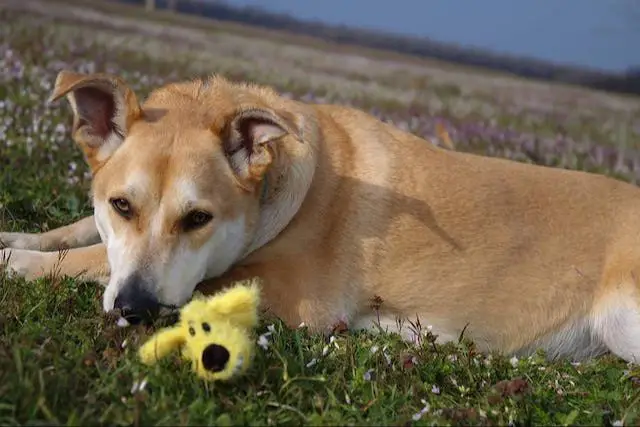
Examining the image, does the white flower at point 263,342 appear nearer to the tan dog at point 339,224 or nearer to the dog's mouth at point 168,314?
the dog's mouth at point 168,314

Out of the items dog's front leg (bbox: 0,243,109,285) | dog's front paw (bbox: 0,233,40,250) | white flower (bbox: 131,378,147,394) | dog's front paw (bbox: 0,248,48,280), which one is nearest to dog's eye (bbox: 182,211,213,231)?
dog's front leg (bbox: 0,243,109,285)

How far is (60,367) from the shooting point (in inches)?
132

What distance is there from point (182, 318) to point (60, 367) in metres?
0.60

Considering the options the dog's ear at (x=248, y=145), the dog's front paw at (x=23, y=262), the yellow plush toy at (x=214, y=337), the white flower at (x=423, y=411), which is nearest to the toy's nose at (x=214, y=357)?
the yellow plush toy at (x=214, y=337)

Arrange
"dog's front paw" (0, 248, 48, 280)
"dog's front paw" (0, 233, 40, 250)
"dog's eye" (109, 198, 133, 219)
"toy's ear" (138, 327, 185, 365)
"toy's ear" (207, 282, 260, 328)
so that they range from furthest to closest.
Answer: "dog's front paw" (0, 233, 40, 250), "dog's front paw" (0, 248, 48, 280), "dog's eye" (109, 198, 133, 219), "toy's ear" (207, 282, 260, 328), "toy's ear" (138, 327, 185, 365)

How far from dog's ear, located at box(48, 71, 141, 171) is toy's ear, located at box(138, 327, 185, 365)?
51.5 inches

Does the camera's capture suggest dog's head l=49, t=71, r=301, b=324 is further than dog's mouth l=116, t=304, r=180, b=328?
Yes

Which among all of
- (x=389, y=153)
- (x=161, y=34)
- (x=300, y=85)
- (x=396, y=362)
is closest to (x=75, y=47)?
(x=300, y=85)

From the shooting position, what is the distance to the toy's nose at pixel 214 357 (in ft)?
11.6

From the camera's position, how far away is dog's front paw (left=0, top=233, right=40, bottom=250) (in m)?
5.36

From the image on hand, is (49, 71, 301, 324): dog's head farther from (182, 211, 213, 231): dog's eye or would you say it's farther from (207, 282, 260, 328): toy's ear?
(207, 282, 260, 328): toy's ear

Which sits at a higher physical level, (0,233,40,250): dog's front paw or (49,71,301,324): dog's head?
(49,71,301,324): dog's head

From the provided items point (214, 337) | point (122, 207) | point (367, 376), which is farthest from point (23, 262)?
point (367, 376)

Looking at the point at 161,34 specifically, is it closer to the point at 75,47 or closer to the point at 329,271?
the point at 75,47
